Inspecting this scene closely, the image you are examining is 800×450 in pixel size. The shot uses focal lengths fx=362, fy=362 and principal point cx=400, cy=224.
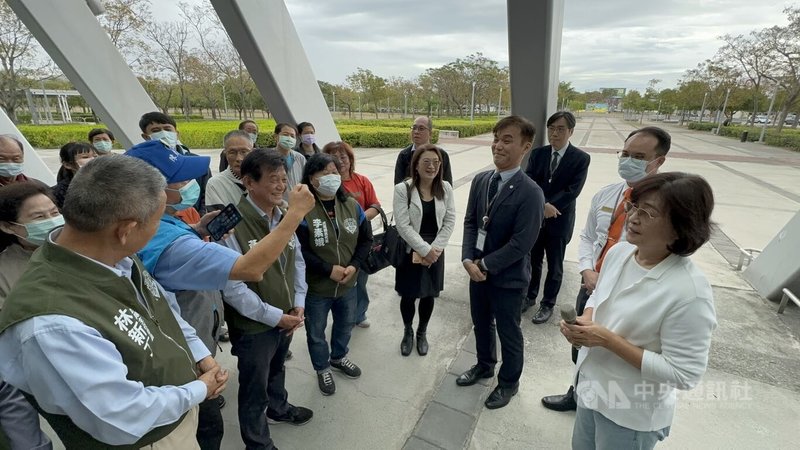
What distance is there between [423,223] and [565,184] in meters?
1.68

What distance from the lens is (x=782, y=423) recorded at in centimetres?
241

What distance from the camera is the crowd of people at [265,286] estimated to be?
0.99 m

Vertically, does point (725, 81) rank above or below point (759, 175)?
above

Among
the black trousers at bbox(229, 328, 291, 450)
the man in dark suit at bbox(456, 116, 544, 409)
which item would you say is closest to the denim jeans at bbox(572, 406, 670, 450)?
the man in dark suit at bbox(456, 116, 544, 409)

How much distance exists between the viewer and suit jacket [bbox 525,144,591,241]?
3633 millimetres

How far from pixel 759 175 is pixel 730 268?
1024cm

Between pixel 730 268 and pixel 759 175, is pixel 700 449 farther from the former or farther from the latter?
pixel 759 175

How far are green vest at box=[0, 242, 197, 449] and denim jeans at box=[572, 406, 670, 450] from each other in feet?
5.51

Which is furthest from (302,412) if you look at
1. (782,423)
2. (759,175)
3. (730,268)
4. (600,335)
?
(759,175)

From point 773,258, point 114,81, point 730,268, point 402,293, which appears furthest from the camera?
point 114,81

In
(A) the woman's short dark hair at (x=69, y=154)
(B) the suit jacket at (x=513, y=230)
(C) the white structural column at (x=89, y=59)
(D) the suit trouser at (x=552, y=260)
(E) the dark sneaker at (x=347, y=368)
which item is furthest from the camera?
(C) the white structural column at (x=89, y=59)

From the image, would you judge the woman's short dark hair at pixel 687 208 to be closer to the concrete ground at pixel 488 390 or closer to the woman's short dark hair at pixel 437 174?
the concrete ground at pixel 488 390

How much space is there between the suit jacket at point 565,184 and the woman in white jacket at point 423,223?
1289mm

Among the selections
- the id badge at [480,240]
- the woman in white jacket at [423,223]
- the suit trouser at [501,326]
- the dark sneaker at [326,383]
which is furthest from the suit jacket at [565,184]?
the dark sneaker at [326,383]
